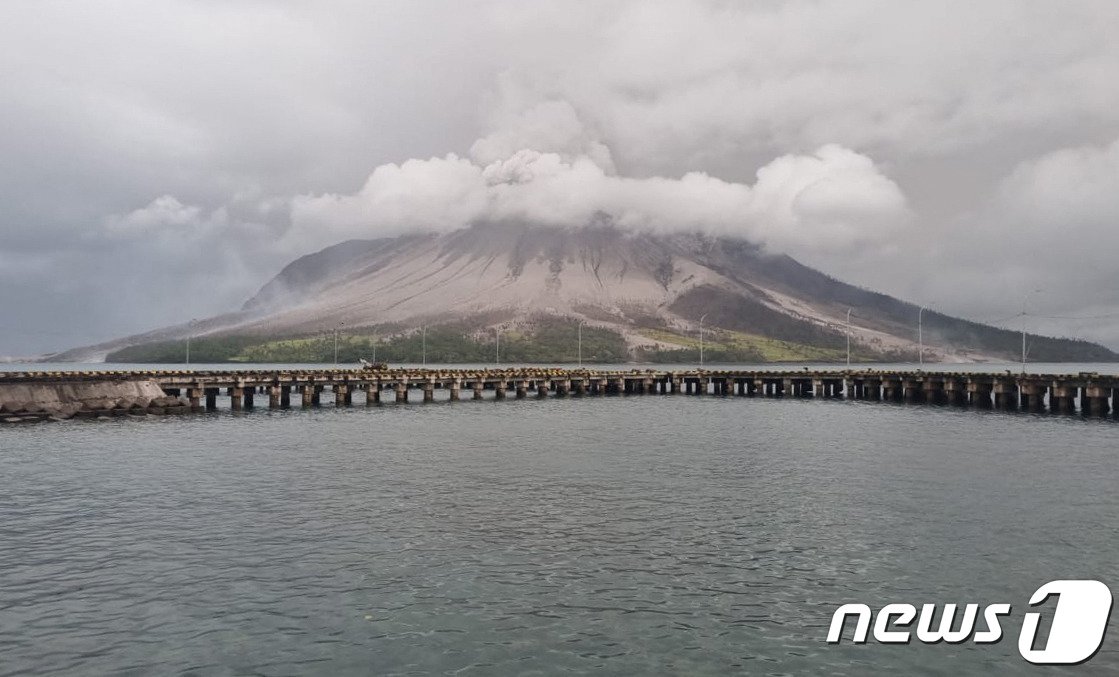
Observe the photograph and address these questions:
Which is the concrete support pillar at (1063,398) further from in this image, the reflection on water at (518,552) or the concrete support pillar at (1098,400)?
the reflection on water at (518,552)

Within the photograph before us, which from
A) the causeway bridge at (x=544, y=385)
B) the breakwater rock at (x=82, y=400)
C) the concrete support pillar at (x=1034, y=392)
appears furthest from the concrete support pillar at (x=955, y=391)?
the breakwater rock at (x=82, y=400)

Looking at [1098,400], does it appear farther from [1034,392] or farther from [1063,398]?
[1034,392]

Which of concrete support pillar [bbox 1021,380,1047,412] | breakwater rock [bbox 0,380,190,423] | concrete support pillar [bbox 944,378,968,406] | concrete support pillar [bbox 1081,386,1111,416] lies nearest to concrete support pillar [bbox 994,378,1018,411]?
concrete support pillar [bbox 1021,380,1047,412]

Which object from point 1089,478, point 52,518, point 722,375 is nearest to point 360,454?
point 52,518

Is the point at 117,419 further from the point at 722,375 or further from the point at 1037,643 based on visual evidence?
the point at 722,375

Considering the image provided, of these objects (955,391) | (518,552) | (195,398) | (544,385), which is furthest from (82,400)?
(955,391)

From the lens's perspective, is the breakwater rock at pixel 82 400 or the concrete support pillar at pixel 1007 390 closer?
the breakwater rock at pixel 82 400

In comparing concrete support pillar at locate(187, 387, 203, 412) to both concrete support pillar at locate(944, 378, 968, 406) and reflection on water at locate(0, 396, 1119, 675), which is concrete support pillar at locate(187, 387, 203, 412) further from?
concrete support pillar at locate(944, 378, 968, 406)
